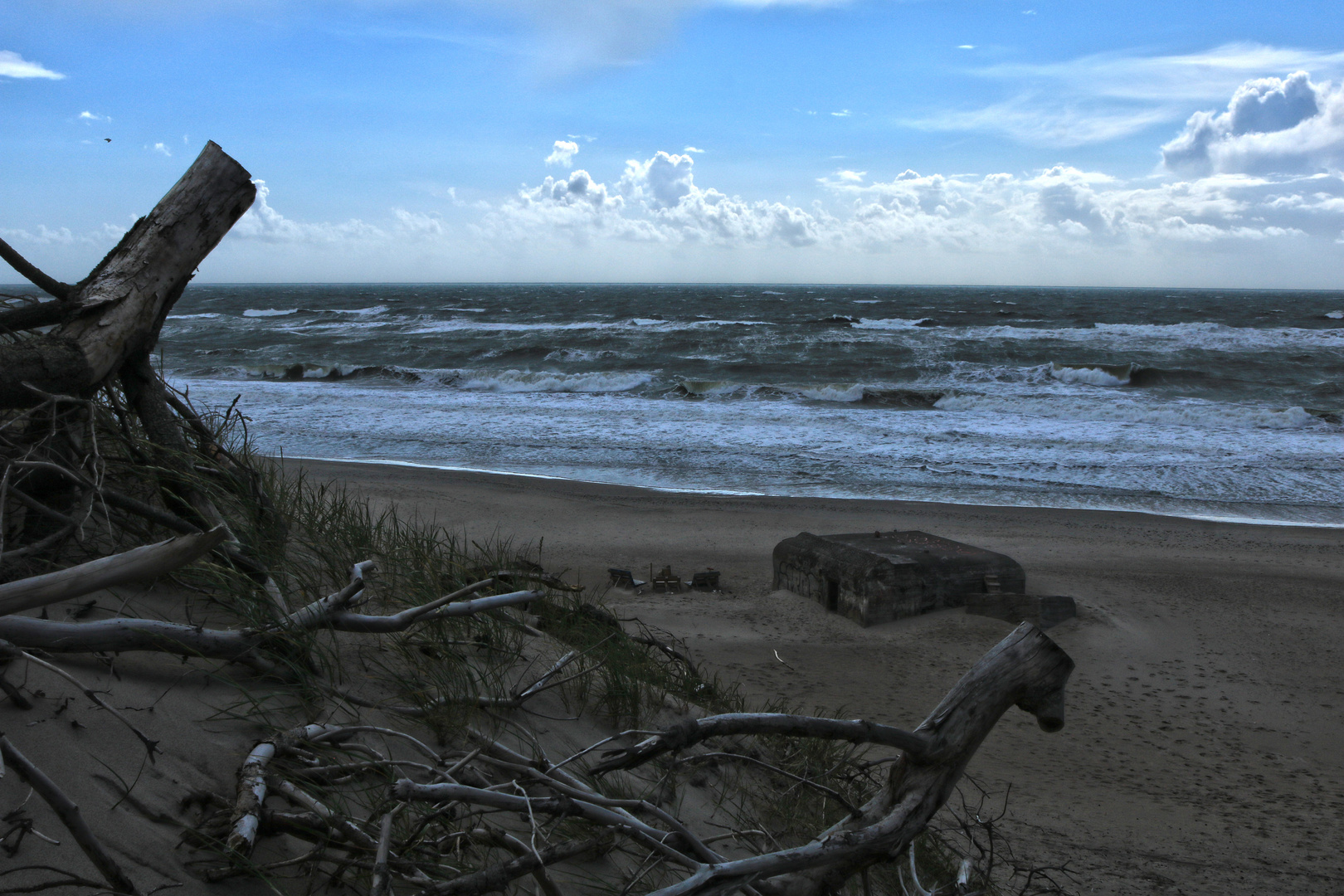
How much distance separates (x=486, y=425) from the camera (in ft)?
52.2

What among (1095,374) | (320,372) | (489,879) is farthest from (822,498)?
(320,372)

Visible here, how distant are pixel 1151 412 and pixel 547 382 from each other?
47.5ft

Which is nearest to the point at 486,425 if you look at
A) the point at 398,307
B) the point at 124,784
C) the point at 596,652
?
the point at 596,652

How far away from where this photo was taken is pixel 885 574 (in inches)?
241

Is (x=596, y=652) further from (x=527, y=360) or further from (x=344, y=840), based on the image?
(x=527, y=360)

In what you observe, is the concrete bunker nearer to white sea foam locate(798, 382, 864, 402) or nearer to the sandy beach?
the sandy beach

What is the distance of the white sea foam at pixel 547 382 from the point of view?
2288 cm

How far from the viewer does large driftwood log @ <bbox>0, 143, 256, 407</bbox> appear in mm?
2672

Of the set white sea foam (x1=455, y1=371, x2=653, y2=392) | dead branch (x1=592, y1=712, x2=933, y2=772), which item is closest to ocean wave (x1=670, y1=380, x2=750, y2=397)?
white sea foam (x1=455, y1=371, x2=653, y2=392)

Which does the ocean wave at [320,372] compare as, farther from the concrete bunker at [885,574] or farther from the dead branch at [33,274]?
the dead branch at [33,274]

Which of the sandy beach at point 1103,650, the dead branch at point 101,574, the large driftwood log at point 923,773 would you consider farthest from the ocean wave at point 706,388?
the dead branch at point 101,574

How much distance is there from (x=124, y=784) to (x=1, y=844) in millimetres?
255

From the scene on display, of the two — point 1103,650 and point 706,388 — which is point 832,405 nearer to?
point 706,388

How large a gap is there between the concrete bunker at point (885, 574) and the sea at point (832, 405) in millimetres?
3936
